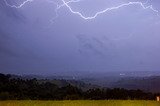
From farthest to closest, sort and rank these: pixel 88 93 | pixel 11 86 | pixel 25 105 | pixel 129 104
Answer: pixel 11 86
pixel 88 93
pixel 129 104
pixel 25 105

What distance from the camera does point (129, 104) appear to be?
20781 mm

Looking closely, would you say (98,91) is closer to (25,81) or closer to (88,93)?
(88,93)

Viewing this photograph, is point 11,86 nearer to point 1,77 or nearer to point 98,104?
point 1,77

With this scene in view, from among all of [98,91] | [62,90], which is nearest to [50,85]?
[62,90]

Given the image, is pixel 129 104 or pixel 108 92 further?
pixel 108 92

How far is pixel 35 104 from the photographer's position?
1978 centimetres

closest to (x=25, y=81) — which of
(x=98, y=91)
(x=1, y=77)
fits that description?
(x=1, y=77)

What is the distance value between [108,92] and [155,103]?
76.9ft

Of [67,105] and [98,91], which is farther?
[98,91]

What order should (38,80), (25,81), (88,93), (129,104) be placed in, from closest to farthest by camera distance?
(129,104)
(88,93)
(25,81)
(38,80)

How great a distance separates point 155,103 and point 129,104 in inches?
46.1

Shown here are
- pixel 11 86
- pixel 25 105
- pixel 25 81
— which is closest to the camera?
pixel 25 105

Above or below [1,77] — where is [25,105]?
below

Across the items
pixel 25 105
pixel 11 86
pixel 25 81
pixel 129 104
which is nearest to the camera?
pixel 25 105
